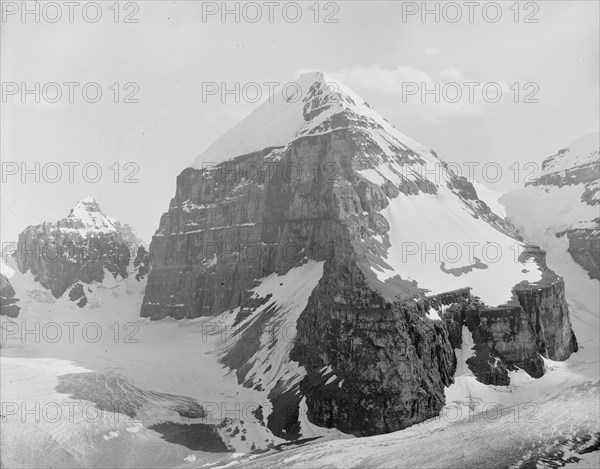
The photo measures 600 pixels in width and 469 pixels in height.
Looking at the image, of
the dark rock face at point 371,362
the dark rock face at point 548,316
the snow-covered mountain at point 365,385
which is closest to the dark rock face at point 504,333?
the dark rock face at point 548,316

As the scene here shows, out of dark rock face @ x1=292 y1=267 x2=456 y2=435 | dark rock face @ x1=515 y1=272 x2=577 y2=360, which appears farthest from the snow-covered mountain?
dark rock face @ x1=515 y1=272 x2=577 y2=360

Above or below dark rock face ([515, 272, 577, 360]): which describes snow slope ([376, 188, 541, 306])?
above

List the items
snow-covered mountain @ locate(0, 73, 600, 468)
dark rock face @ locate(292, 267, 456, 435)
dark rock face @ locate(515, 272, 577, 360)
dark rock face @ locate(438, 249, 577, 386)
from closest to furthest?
snow-covered mountain @ locate(0, 73, 600, 468) < dark rock face @ locate(292, 267, 456, 435) < dark rock face @ locate(438, 249, 577, 386) < dark rock face @ locate(515, 272, 577, 360)

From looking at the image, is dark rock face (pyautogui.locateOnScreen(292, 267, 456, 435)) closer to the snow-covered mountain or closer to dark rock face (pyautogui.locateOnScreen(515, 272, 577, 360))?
the snow-covered mountain

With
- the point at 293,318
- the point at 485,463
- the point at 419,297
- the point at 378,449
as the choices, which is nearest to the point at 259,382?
the point at 293,318

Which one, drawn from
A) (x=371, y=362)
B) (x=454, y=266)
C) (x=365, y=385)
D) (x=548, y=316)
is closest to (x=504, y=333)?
(x=548, y=316)

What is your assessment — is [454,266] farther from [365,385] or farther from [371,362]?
[365,385]

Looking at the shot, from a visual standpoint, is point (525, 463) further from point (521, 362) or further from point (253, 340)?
point (253, 340)

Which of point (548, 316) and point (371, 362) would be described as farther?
point (548, 316)

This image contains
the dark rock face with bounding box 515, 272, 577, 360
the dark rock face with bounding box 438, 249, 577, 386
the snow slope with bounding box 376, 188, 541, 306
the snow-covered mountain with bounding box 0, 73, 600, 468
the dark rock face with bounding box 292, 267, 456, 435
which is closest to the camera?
the snow-covered mountain with bounding box 0, 73, 600, 468

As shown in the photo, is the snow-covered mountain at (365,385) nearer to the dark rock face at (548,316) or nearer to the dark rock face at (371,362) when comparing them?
the dark rock face at (371,362)

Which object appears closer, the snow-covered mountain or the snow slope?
the snow-covered mountain
